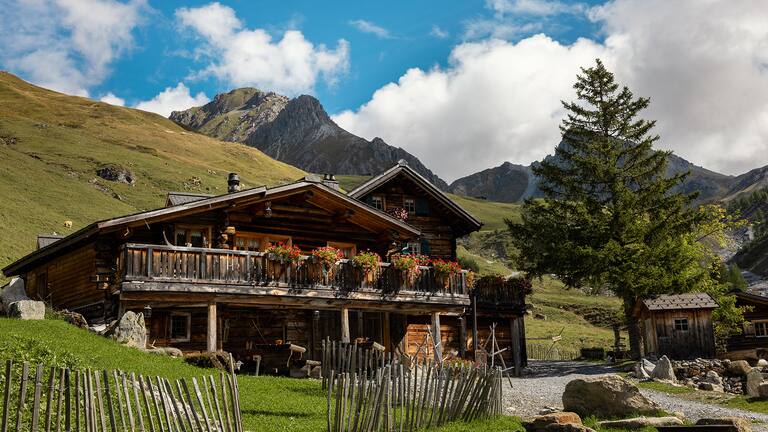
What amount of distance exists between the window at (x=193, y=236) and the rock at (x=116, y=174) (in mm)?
67217

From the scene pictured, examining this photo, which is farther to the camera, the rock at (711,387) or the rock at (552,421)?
the rock at (711,387)

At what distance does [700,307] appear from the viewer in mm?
36719

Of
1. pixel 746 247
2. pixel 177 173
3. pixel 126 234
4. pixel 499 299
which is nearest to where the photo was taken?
pixel 126 234

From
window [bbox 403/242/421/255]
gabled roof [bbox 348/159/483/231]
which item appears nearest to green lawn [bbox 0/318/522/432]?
gabled roof [bbox 348/159/483/231]

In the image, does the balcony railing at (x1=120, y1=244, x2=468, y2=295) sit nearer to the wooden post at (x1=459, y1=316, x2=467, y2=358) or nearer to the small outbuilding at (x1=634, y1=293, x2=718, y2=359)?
the wooden post at (x1=459, y1=316, x2=467, y2=358)

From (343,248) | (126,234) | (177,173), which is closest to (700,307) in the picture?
(343,248)

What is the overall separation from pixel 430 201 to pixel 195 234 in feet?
44.3

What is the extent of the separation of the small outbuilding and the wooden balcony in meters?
11.8

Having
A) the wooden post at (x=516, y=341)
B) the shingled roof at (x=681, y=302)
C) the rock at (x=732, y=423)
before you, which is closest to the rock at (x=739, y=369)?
the shingled roof at (x=681, y=302)

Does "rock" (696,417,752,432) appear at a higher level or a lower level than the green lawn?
lower

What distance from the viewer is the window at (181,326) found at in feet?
92.6

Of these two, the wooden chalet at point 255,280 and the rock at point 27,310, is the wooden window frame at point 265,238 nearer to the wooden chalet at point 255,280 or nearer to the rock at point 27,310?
the wooden chalet at point 255,280

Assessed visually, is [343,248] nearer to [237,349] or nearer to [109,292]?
[237,349]

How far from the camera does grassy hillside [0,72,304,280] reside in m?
66.1
